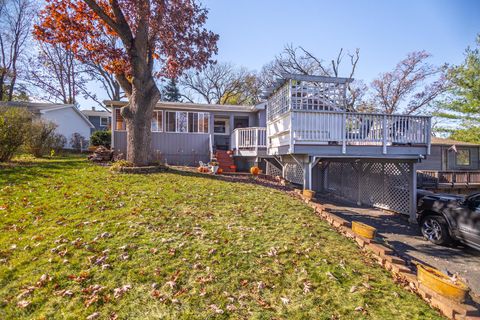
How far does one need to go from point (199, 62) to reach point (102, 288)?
9234 millimetres

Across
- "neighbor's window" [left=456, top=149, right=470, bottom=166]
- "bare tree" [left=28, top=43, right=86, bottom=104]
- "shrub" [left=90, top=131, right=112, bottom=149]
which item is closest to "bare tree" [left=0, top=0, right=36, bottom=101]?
"bare tree" [left=28, top=43, right=86, bottom=104]

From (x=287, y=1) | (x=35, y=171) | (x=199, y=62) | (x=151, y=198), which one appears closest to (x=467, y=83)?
(x=287, y=1)

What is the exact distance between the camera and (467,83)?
58.3 ft

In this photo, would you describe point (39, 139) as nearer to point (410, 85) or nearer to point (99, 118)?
point (99, 118)

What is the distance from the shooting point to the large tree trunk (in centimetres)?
891

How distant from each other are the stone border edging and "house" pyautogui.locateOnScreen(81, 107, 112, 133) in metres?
30.3

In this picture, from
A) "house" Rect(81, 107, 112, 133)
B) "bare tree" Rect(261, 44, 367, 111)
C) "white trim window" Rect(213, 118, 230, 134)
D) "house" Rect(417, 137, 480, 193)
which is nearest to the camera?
"house" Rect(417, 137, 480, 193)

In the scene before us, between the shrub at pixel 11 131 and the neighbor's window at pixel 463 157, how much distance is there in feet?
92.5

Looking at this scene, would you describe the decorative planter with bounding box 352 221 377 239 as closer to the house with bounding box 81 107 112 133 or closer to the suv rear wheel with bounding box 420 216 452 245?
the suv rear wheel with bounding box 420 216 452 245

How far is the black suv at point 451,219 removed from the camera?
5633 millimetres

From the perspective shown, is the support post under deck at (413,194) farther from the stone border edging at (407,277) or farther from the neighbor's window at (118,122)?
the neighbor's window at (118,122)

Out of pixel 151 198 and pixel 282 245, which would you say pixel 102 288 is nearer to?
pixel 282 245

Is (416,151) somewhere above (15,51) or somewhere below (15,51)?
below

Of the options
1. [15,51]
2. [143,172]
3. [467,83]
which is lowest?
[143,172]
